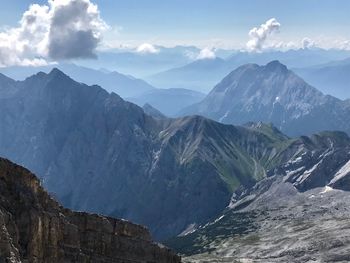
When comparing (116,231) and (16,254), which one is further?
(116,231)

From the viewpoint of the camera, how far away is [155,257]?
89875 mm

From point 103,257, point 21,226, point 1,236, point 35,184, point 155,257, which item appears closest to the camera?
point 1,236

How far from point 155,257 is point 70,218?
52.7 feet

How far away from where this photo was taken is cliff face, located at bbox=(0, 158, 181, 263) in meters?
66.3

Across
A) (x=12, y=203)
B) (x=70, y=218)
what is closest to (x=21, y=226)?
(x=12, y=203)

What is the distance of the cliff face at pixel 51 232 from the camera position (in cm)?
6631

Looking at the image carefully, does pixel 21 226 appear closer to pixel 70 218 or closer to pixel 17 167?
pixel 17 167

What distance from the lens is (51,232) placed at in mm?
71062

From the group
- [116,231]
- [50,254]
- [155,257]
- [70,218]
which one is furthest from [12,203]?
[155,257]

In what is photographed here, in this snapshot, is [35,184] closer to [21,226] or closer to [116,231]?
[21,226]

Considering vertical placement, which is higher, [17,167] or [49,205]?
[17,167]

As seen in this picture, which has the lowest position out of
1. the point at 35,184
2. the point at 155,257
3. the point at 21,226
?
the point at 155,257

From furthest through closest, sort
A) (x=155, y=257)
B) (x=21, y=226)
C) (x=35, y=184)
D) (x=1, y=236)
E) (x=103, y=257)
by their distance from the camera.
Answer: (x=155, y=257) → (x=103, y=257) → (x=35, y=184) → (x=21, y=226) → (x=1, y=236)

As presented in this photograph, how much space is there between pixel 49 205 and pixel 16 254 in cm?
1489
